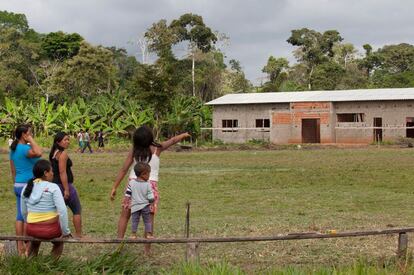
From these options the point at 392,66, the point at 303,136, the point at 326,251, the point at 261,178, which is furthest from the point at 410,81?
the point at 326,251

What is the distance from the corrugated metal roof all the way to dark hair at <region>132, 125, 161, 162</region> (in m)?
32.9

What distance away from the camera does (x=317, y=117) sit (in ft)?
134

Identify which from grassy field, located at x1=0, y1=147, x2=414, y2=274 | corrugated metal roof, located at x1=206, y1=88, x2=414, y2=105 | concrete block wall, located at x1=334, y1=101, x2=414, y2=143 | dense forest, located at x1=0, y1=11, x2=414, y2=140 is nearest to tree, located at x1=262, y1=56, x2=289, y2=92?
dense forest, located at x1=0, y1=11, x2=414, y2=140

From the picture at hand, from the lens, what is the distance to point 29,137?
24.4ft

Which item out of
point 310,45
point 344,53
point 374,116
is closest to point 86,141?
point 374,116

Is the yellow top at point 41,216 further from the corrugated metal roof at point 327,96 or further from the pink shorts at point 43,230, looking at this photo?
the corrugated metal roof at point 327,96

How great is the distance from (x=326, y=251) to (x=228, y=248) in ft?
4.04

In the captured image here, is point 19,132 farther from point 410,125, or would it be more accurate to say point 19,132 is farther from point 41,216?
point 410,125

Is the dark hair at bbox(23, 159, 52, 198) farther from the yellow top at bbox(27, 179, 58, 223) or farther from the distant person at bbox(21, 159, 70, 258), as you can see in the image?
the yellow top at bbox(27, 179, 58, 223)

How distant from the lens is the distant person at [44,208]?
6594mm

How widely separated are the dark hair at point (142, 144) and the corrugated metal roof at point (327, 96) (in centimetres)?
3290

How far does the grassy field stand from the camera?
7.61 m

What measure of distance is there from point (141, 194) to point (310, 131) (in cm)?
3661

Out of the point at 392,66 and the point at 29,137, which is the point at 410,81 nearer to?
the point at 392,66
